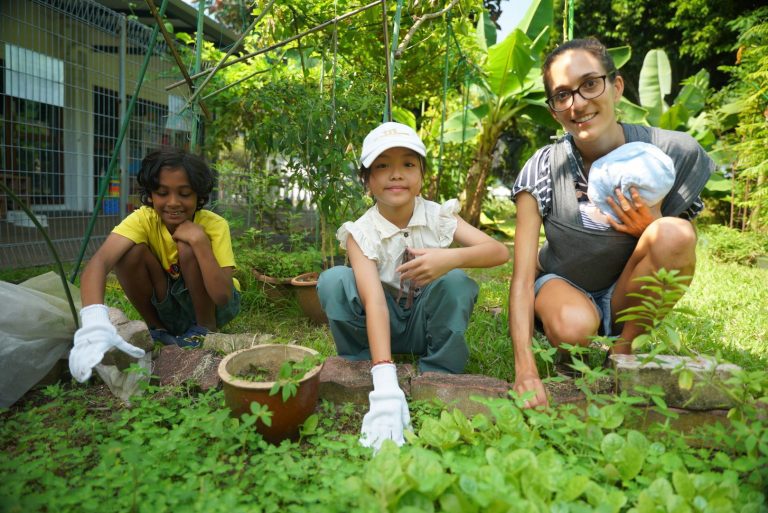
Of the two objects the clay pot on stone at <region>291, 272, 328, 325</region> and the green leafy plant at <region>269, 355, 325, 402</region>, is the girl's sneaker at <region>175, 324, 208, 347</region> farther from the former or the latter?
the green leafy plant at <region>269, 355, 325, 402</region>

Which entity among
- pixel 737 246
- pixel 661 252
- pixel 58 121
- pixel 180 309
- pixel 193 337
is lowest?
pixel 193 337

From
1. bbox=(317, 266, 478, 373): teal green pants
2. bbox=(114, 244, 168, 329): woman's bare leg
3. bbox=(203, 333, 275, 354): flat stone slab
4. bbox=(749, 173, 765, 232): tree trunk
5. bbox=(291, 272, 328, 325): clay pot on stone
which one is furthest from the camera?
bbox=(749, 173, 765, 232): tree trunk

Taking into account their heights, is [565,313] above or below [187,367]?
above

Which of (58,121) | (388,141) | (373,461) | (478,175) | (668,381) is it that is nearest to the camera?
(373,461)

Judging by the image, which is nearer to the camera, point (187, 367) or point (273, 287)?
point (187, 367)

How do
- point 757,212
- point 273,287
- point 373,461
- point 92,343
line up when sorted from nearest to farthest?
point 373,461
point 92,343
point 273,287
point 757,212

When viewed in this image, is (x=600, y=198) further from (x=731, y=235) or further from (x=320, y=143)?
(x=731, y=235)

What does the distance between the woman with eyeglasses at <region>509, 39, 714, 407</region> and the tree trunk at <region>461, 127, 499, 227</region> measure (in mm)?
4874

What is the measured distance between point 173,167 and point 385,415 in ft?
4.76

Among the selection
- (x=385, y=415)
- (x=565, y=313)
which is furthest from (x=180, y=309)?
(x=565, y=313)

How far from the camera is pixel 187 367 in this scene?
6.47ft

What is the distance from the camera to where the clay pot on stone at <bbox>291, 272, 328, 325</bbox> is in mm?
2895

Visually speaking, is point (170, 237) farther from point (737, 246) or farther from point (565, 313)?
point (737, 246)

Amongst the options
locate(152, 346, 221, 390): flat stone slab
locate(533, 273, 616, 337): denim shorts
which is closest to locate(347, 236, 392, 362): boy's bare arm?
locate(152, 346, 221, 390): flat stone slab
